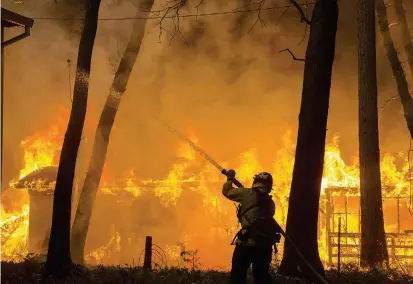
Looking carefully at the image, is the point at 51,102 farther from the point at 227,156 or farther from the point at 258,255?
the point at 258,255

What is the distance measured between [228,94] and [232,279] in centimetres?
3085

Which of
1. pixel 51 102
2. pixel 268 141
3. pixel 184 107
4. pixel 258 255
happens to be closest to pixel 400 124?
pixel 268 141

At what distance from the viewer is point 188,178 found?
2902 centimetres

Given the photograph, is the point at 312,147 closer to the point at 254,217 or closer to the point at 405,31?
the point at 254,217

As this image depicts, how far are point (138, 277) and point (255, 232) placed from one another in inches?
102

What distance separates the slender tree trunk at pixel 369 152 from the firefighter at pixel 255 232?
217 inches

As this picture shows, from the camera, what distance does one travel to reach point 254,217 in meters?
6.37

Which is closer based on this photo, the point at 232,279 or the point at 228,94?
the point at 232,279

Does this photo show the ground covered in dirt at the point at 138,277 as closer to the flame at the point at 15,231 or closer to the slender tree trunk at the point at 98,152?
the slender tree trunk at the point at 98,152

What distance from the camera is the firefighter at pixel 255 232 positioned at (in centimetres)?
631

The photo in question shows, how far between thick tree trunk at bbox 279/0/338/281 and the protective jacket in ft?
5.54

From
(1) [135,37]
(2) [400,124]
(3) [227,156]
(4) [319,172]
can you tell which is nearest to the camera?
(4) [319,172]

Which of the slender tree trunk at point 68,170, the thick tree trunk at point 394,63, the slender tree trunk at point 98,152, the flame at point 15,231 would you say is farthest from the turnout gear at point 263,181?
the flame at point 15,231

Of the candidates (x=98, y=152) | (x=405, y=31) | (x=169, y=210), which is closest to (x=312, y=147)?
(x=98, y=152)
